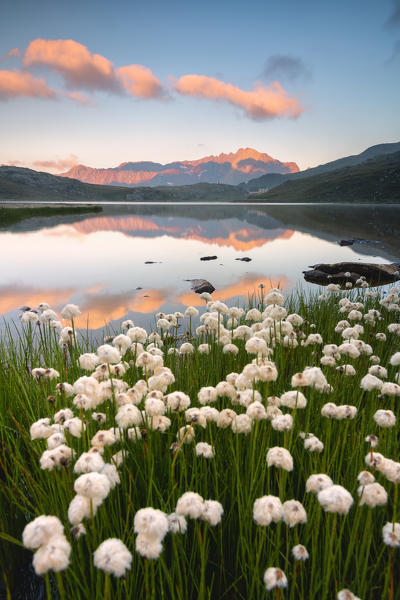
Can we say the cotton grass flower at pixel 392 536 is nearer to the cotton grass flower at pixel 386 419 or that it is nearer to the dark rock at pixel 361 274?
the cotton grass flower at pixel 386 419

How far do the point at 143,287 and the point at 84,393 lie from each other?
15575 millimetres

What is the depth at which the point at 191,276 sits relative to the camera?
20.5m

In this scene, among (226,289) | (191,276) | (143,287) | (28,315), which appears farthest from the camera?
(191,276)

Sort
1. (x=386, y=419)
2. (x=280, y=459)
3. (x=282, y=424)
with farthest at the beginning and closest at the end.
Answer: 1. (x=386, y=419)
2. (x=282, y=424)
3. (x=280, y=459)

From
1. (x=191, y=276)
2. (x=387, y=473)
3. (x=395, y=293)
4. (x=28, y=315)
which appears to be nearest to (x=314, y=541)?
(x=387, y=473)

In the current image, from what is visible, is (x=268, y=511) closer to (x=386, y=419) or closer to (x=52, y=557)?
(x=52, y=557)

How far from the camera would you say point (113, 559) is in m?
1.51

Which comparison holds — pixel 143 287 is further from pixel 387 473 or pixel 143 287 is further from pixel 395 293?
pixel 387 473

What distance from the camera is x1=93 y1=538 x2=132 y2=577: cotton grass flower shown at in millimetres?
1490

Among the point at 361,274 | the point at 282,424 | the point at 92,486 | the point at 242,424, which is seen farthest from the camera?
the point at 361,274

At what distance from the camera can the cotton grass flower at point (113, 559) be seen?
149 cm

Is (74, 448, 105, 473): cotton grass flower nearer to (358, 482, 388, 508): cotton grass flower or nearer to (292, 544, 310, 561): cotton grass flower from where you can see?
(292, 544, 310, 561): cotton grass flower

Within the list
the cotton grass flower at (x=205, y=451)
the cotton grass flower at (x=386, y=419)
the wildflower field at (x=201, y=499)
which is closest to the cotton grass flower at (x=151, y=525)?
the wildflower field at (x=201, y=499)

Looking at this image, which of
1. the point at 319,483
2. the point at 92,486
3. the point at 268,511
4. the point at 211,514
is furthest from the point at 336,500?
the point at 92,486
